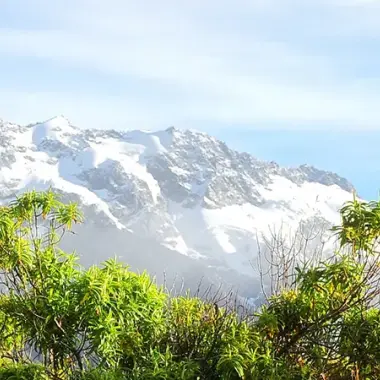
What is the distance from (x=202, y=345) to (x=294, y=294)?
74cm

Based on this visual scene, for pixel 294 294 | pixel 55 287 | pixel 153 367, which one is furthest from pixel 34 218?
pixel 294 294

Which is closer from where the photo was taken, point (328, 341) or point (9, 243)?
point (328, 341)

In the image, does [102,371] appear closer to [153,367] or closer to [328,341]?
[153,367]

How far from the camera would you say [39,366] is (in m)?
4.46

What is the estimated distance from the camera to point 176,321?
4766mm

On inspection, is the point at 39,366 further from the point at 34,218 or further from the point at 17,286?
the point at 34,218

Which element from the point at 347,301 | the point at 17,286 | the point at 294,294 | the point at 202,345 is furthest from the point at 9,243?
the point at 347,301

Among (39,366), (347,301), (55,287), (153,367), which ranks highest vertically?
(347,301)

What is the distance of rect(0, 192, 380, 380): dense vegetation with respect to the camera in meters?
4.08

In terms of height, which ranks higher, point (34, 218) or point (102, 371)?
point (34, 218)

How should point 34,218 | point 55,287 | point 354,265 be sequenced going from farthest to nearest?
point 34,218
point 55,287
point 354,265

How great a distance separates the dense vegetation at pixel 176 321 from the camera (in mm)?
4082

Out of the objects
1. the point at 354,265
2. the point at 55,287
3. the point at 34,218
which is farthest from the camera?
the point at 34,218

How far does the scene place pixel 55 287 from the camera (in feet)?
14.4
